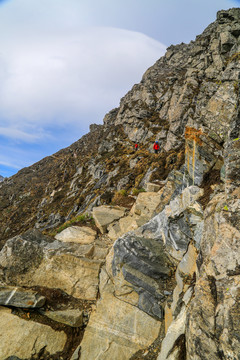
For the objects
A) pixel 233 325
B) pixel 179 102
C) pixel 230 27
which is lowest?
pixel 233 325

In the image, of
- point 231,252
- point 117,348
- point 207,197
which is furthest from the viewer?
point 207,197

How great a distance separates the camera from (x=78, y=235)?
→ 36.7 ft

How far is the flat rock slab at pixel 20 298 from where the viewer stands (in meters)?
6.72

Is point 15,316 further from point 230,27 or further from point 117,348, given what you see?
point 230,27

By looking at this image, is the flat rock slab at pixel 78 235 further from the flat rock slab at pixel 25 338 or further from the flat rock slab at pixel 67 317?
the flat rock slab at pixel 25 338

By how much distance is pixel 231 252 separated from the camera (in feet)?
13.6

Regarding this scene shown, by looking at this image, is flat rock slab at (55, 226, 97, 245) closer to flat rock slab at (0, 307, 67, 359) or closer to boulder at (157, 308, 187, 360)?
flat rock slab at (0, 307, 67, 359)

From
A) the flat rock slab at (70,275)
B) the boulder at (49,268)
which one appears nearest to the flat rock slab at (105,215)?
the boulder at (49,268)

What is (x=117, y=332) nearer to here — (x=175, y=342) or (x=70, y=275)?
(x=175, y=342)

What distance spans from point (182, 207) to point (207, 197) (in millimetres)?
1069

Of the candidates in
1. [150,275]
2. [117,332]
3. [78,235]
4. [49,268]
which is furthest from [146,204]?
[117,332]

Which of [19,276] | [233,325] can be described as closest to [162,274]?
[233,325]

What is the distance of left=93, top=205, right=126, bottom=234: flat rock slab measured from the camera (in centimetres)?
1227

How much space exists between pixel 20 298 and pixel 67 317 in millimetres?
2011
